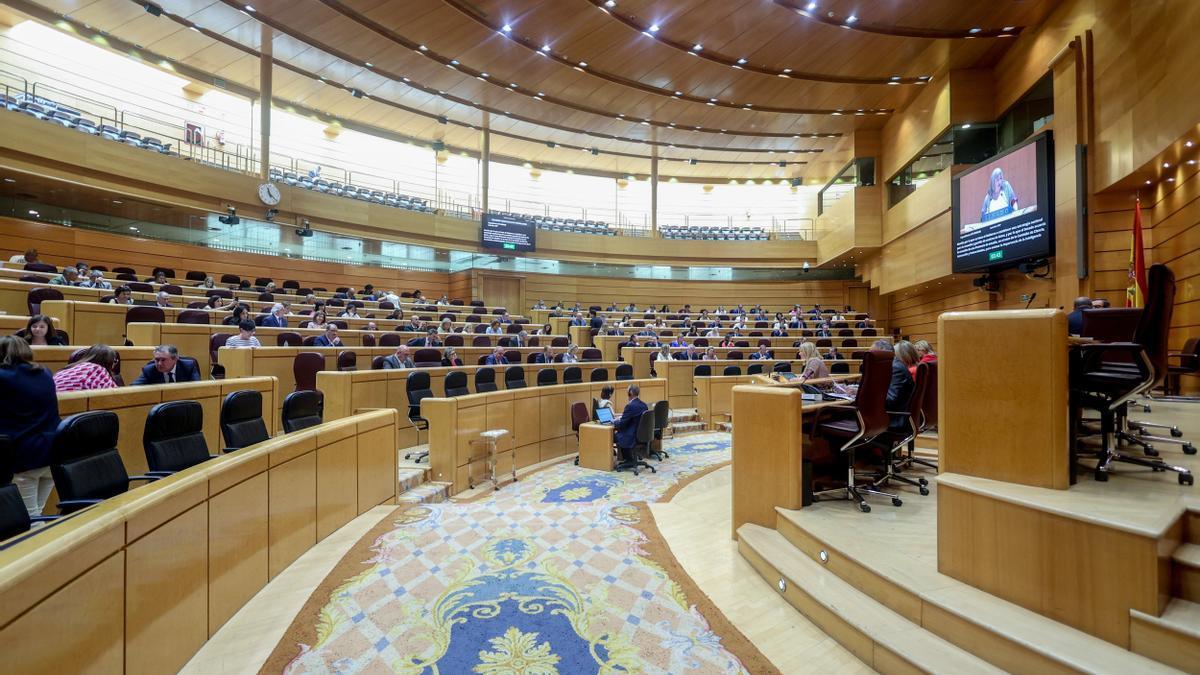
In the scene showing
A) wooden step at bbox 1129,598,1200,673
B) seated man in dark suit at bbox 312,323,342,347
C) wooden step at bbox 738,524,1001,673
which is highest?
seated man in dark suit at bbox 312,323,342,347

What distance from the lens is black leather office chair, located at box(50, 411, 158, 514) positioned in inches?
86.6

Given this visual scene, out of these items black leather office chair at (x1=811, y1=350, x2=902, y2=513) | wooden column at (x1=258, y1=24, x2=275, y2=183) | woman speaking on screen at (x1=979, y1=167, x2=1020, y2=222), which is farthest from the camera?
wooden column at (x1=258, y1=24, x2=275, y2=183)

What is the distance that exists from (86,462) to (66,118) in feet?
40.4

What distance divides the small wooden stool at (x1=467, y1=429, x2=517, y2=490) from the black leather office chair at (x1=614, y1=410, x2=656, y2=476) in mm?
1350

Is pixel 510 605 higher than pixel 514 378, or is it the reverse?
pixel 514 378

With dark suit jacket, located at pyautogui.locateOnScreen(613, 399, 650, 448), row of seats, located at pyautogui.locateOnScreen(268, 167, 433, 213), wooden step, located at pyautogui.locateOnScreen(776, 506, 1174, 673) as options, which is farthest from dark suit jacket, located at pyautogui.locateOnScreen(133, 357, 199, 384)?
row of seats, located at pyautogui.locateOnScreen(268, 167, 433, 213)

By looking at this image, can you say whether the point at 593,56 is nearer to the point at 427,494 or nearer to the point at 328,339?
the point at 328,339

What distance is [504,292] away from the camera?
1761cm

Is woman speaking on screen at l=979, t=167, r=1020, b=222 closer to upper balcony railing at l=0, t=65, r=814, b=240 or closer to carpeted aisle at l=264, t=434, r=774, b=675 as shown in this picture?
carpeted aisle at l=264, t=434, r=774, b=675

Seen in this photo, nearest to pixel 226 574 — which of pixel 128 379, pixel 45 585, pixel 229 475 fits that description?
pixel 229 475

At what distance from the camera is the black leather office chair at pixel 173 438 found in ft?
8.89

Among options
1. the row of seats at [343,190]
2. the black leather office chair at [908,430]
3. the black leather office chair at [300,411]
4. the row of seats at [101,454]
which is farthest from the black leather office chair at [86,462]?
the row of seats at [343,190]

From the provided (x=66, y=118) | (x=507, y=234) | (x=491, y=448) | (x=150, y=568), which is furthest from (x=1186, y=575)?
(x=507, y=234)

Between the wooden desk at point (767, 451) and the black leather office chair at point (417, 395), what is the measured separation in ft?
11.9
